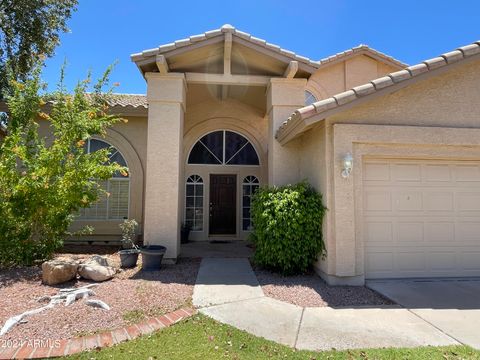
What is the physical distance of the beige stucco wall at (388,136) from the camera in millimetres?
6406

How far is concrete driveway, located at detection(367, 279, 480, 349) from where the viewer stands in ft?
14.3

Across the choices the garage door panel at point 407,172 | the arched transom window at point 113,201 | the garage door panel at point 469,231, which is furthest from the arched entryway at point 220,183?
the garage door panel at point 469,231

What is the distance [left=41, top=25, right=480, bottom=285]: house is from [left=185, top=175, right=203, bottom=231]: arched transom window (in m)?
3.30

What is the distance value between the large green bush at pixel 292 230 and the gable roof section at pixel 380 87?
1665 mm

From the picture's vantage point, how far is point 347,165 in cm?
625

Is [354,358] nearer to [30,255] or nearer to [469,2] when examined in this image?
[30,255]

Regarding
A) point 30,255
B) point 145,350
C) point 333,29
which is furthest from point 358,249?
point 333,29

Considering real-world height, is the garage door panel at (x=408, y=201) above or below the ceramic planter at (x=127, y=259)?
above

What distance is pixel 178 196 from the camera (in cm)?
827

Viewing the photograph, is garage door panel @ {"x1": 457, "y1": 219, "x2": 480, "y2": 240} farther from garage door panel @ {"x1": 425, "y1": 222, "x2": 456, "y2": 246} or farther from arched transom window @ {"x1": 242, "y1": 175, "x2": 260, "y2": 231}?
arched transom window @ {"x1": 242, "y1": 175, "x2": 260, "y2": 231}

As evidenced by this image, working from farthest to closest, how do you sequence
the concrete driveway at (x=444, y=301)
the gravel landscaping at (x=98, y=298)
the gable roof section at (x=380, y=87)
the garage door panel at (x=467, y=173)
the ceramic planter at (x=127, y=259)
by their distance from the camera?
the ceramic planter at (x=127, y=259), the garage door panel at (x=467, y=173), the gable roof section at (x=380, y=87), the concrete driveway at (x=444, y=301), the gravel landscaping at (x=98, y=298)

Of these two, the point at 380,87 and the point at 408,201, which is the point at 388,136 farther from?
the point at 408,201

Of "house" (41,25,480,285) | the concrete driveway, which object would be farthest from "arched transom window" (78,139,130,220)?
the concrete driveway

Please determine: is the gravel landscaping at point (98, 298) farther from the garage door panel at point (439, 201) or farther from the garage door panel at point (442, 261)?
the garage door panel at point (439, 201)
